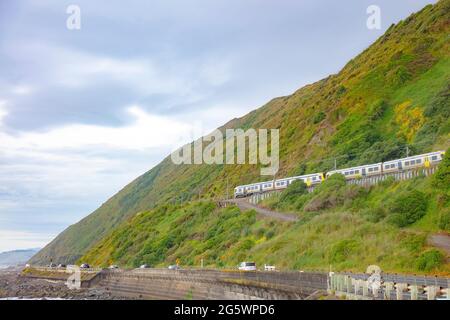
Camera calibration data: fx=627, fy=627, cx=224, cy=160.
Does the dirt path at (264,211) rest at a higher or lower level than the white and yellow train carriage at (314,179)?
lower

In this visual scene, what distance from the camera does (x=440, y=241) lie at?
5609 cm

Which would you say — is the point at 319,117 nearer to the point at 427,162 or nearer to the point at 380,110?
the point at 380,110

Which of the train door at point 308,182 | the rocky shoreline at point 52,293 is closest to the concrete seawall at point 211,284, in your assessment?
the rocky shoreline at point 52,293

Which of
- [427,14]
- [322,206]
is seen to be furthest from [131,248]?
[427,14]

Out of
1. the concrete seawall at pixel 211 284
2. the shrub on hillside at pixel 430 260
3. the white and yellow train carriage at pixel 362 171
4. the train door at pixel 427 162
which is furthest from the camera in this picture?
the white and yellow train carriage at pixel 362 171

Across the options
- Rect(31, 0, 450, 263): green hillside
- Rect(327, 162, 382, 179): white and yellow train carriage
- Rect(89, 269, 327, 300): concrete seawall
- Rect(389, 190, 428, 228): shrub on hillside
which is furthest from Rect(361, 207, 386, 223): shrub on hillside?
Rect(31, 0, 450, 263): green hillside

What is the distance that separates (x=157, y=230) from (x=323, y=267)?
205 feet

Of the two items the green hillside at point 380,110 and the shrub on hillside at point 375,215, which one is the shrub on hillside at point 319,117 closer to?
the green hillside at point 380,110

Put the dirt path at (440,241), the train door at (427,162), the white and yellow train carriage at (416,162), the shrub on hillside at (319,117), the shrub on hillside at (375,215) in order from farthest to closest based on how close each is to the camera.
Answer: the shrub on hillside at (319,117), the train door at (427,162), the white and yellow train carriage at (416,162), the shrub on hillside at (375,215), the dirt path at (440,241)

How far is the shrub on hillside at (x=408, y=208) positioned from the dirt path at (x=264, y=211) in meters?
18.4

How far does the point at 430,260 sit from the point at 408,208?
13.8 meters

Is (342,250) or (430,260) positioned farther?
(342,250)

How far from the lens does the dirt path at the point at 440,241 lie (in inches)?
2134

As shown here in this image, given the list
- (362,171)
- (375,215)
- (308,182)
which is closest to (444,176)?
(375,215)
